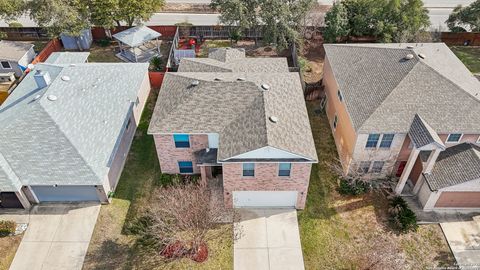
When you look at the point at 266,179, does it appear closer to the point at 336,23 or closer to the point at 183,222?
the point at 183,222

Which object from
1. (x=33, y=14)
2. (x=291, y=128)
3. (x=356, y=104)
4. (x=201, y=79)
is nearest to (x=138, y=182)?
(x=201, y=79)

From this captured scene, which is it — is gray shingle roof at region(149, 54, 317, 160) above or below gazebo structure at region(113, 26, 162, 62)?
above

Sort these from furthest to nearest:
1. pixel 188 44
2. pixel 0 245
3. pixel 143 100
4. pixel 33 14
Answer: pixel 188 44 < pixel 33 14 < pixel 143 100 < pixel 0 245

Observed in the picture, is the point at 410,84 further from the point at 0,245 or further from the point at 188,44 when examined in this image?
the point at 0,245

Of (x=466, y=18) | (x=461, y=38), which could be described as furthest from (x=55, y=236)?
(x=461, y=38)

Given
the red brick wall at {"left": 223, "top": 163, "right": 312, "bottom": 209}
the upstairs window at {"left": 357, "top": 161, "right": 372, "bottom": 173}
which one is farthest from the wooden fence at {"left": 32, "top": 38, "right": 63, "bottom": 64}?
the upstairs window at {"left": 357, "top": 161, "right": 372, "bottom": 173}

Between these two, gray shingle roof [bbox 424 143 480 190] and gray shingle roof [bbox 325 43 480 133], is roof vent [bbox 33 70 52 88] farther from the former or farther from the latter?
gray shingle roof [bbox 424 143 480 190]
